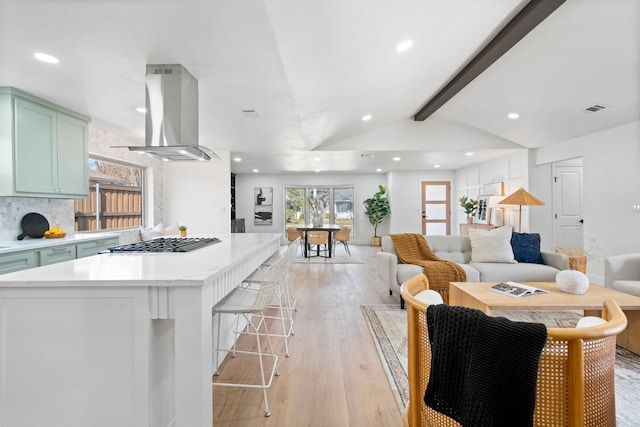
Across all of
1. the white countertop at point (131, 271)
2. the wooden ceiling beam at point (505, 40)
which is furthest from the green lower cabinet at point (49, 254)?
the wooden ceiling beam at point (505, 40)

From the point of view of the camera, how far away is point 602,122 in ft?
15.3

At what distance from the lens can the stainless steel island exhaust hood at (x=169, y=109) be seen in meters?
2.65

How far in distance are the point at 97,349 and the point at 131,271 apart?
364 mm

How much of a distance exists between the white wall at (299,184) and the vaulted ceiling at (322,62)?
4.82 m

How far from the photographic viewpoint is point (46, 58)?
245 cm

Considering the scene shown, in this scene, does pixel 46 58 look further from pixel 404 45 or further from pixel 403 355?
pixel 403 355

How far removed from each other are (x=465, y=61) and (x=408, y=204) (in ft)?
20.7

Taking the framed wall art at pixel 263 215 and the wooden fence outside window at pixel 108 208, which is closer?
the wooden fence outside window at pixel 108 208

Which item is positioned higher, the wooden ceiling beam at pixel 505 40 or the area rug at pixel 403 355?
the wooden ceiling beam at pixel 505 40

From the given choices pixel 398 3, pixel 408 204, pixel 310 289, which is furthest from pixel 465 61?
pixel 408 204

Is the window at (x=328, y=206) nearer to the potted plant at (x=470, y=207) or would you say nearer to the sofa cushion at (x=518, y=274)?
the potted plant at (x=470, y=207)

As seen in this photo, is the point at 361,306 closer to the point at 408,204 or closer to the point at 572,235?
the point at 572,235

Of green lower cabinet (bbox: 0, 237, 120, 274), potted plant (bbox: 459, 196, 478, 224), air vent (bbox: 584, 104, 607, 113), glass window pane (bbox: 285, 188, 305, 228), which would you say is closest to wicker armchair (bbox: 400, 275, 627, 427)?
green lower cabinet (bbox: 0, 237, 120, 274)

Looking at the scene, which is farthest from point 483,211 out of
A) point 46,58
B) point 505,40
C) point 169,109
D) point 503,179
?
point 46,58
